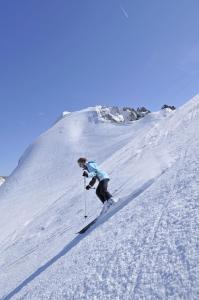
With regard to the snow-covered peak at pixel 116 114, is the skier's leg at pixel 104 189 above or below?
below

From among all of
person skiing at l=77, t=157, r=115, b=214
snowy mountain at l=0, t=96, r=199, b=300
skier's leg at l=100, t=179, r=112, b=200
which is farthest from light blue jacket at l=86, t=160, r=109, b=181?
snowy mountain at l=0, t=96, r=199, b=300

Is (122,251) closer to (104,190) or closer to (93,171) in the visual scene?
(104,190)

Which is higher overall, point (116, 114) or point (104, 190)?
point (116, 114)

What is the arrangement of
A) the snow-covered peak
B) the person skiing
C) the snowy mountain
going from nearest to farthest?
the snowy mountain, the person skiing, the snow-covered peak

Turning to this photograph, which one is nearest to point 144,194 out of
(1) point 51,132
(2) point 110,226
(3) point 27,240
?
(2) point 110,226

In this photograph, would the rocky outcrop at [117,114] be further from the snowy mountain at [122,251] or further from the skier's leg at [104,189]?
the skier's leg at [104,189]

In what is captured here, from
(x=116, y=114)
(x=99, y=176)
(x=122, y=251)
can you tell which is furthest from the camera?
(x=116, y=114)

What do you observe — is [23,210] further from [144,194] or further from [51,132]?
[51,132]

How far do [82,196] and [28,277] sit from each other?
28.2 ft

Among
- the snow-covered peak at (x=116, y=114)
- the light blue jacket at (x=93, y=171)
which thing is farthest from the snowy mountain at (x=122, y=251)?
the snow-covered peak at (x=116, y=114)

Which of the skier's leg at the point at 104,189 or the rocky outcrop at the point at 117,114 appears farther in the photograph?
the rocky outcrop at the point at 117,114

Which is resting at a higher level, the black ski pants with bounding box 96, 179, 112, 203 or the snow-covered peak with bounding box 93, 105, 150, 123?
the snow-covered peak with bounding box 93, 105, 150, 123

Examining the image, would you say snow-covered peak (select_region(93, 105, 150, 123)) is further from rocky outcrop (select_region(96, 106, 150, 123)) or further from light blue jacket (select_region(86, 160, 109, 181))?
light blue jacket (select_region(86, 160, 109, 181))

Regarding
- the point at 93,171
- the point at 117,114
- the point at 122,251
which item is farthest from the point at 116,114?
the point at 122,251
